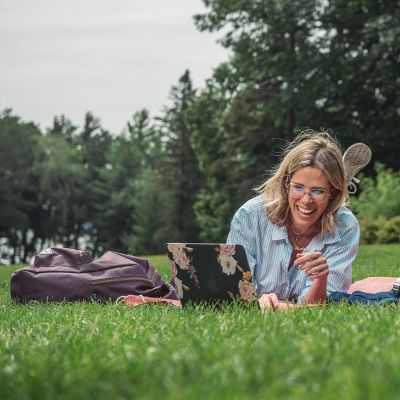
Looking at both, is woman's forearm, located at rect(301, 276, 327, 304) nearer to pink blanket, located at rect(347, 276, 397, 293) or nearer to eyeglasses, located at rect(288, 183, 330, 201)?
eyeglasses, located at rect(288, 183, 330, 201)

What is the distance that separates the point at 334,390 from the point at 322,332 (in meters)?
1.34

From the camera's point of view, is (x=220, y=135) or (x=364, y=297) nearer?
(x=364, y=297)

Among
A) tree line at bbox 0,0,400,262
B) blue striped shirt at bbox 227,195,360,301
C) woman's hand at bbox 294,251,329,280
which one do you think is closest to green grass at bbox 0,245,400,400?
woman's hand at bbox 294,251,329,280

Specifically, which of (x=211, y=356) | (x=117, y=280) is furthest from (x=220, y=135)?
(x=211, y=356)

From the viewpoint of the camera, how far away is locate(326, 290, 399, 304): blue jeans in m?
6.02

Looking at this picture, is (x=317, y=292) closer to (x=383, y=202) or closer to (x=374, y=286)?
(x=374, y=286)

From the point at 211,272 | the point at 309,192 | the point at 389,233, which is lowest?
the point at 389,233

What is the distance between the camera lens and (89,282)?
758cm

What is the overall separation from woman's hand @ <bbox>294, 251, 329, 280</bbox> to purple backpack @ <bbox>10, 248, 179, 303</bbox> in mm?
2249

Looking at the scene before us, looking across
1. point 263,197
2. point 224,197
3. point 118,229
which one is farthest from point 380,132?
point 118,229

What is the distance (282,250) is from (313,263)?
3.02ft

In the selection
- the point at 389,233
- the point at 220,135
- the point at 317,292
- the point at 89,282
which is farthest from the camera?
the point at 220,135

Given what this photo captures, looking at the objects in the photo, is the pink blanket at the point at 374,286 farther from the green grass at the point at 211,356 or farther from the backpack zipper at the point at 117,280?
the backpack zipper at the point at 117,280

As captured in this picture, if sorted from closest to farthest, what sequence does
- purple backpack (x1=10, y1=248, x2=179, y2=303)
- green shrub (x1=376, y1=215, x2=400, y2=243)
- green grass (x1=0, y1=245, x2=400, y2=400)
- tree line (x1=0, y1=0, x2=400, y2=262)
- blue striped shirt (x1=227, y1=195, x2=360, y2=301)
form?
green grass (x1=0, y1=245, x2=400, y2=400)
blue striped shirt (x1=227, y1=195, x2=360, y2=301)
purple backpack (x1=10, y1=248, x2=179, y2=303)
green shrub (x1=376, y1=215, x2=400, y2=243)
tree line (x1=0, y1=0, x2=400, y2=262)
